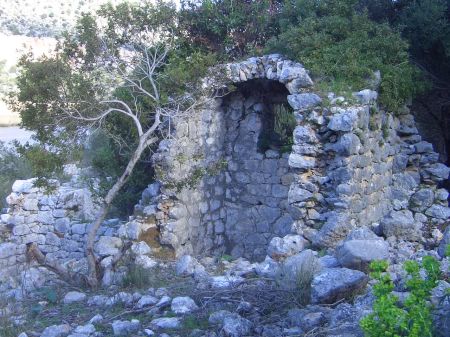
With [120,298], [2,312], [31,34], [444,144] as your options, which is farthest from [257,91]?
[31,34]

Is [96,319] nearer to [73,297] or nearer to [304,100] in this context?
[73,297]

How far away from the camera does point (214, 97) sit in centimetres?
987

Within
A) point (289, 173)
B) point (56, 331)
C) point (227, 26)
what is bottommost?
point (56, 331)

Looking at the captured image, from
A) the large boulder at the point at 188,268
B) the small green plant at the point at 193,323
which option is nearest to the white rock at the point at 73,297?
the large boulder at the point at 188,268

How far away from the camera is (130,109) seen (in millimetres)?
8578

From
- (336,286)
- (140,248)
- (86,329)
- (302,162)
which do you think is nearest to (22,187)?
(140,248)

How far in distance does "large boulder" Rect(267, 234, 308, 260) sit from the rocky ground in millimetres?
551

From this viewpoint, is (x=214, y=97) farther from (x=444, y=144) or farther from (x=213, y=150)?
(x=444, y=144)

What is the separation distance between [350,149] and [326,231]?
109 cm

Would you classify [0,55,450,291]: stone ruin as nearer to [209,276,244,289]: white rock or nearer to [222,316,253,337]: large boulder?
[209,276,244,289]: white rock

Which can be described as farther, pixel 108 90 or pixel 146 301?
pixel 108 90

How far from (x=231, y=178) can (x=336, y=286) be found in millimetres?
5283

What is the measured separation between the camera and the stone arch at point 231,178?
31.0 feet

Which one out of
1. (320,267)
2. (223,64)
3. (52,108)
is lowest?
(320,267)
